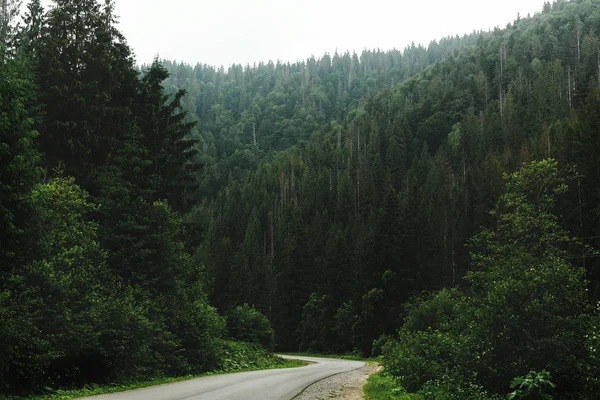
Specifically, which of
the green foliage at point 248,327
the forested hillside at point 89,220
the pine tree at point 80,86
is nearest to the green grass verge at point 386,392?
the forested hillside at point 89,220

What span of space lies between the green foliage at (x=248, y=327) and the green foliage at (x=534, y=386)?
33172mm

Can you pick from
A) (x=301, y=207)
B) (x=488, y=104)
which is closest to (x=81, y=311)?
(x=301, y=207)

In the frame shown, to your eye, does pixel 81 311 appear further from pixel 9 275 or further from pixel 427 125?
pixel 427 125

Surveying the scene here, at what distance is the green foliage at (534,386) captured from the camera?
12.6 meters

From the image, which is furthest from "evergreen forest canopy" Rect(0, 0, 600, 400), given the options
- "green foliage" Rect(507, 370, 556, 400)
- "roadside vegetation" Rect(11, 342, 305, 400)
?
"roadside vegetation" Rect(11, 342, 305, 400)

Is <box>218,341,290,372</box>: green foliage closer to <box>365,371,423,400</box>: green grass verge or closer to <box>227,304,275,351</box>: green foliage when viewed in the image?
<box>227,304,275,351</box>: green foliage

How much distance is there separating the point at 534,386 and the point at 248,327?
3496cm

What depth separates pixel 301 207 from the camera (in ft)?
398

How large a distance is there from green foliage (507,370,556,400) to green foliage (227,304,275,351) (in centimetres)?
3317

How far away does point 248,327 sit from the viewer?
45.7m

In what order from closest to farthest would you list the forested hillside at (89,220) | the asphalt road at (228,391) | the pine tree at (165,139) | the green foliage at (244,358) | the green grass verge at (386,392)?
Result: the asphalt road at (228,391) < the green grass verge at (386,392) < the forested hillside at (89,220) < the green foliage at (244,358) < the pine tree at (165,139)

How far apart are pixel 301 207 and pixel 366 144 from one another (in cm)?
3917

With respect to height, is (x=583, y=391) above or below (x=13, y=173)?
below

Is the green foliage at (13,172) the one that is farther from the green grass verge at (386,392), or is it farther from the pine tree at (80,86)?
the green grass verge at (386,392)
